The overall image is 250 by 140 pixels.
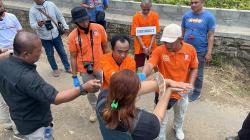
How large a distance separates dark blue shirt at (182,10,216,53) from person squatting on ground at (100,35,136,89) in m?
1.59

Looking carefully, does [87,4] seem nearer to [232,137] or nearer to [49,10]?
[49,10]

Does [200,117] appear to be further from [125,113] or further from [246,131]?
[125,113]

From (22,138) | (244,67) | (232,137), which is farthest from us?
(244,67)

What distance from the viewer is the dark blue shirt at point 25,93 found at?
280 cm

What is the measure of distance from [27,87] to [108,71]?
1.25 metres

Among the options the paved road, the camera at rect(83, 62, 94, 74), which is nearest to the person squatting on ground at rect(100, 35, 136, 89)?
the camera at rect(83, 62, 94, 74)

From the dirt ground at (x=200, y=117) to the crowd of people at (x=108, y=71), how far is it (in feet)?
0.70

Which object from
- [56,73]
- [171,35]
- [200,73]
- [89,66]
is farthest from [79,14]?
[56,73]

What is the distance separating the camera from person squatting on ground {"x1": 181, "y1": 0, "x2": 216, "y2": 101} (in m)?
4.89

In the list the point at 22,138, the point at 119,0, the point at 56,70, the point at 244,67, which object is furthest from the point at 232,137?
the point at 119,0

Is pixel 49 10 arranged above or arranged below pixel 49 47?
above

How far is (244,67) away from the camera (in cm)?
623

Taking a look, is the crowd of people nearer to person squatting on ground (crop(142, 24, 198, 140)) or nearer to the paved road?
person squatting on ground (crop(142, 24, 198, 140))

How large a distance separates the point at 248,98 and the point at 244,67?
0.87 m
